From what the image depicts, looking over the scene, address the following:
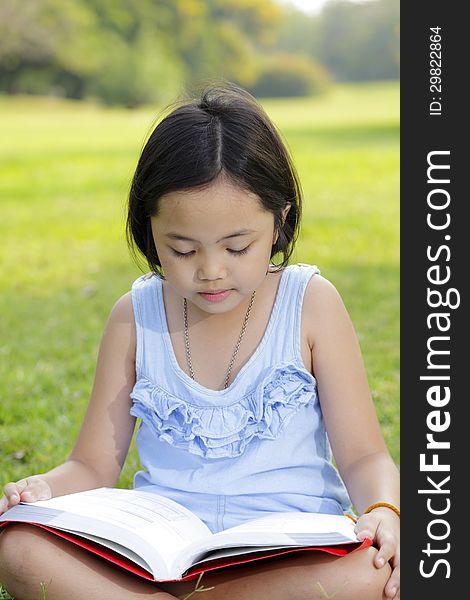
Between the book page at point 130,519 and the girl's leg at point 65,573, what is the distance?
48 millimetres

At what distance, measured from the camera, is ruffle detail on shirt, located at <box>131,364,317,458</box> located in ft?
7.73

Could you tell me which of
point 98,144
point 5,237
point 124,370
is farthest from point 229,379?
point 98,144

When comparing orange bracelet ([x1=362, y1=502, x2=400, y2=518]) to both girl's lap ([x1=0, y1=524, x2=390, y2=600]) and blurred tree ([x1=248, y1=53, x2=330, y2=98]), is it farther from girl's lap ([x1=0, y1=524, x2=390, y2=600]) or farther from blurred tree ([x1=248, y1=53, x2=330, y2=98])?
blurred tree ([x1=248, y1=53, x2=330, y2=98])

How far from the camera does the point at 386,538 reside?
6.59ft

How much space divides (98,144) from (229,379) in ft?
47.4

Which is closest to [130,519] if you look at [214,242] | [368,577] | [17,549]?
[17,549]

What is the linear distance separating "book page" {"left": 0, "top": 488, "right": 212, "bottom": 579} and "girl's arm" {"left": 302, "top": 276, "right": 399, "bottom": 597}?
0.35 m

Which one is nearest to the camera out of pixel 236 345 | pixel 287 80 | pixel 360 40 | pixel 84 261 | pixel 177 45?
pixel 236 345

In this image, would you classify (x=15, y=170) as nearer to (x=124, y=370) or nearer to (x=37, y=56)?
(x=124, y=370)

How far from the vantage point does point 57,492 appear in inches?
91.9

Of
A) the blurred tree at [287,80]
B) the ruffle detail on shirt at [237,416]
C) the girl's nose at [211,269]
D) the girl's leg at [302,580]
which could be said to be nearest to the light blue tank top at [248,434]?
the ruffle detail on shirt at [237,416]

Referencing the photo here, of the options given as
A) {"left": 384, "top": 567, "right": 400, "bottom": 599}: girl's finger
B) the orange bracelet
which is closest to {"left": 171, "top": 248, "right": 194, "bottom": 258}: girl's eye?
the orange bracelet

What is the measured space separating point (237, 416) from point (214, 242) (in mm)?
441

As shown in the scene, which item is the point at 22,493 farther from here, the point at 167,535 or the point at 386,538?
the point at 386,538
